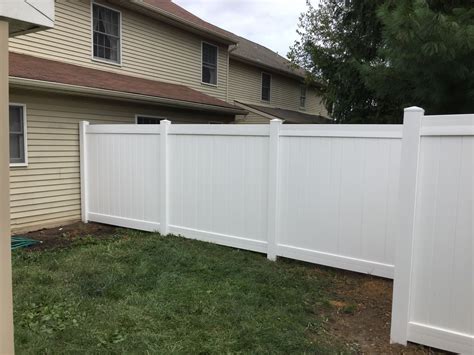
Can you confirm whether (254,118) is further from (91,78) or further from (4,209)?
(4,209)

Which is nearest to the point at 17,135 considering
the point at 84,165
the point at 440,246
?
the point at 84,165

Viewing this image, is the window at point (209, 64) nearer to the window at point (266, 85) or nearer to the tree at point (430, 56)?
the window at point (266, 85)

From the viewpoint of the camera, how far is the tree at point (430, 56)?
5.18m

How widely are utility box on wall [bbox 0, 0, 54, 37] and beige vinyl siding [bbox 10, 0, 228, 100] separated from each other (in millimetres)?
6488

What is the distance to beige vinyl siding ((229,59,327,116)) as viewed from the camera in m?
16.5

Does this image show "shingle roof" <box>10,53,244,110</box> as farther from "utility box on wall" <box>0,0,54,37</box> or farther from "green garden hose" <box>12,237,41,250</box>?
"utility box on wall" <box>0,0,54,37</box>

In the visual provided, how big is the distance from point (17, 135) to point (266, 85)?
13.0m

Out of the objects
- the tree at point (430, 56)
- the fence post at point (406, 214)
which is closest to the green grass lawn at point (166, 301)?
the fence post at point (406, 214)

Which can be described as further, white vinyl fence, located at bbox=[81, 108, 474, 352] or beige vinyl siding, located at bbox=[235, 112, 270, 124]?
beige vinyl siding, located at bbox=[235, 112, 270, 124]

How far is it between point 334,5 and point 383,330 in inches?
405

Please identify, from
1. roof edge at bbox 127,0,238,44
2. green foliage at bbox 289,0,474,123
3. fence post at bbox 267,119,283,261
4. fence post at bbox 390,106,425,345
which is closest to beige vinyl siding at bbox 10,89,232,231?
roof edge at bbox 127,0,238,44

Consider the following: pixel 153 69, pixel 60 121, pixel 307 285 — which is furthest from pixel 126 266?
pixel 153 69

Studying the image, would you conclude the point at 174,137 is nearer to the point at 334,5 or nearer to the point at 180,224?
the point at 180,224

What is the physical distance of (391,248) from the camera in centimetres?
486
